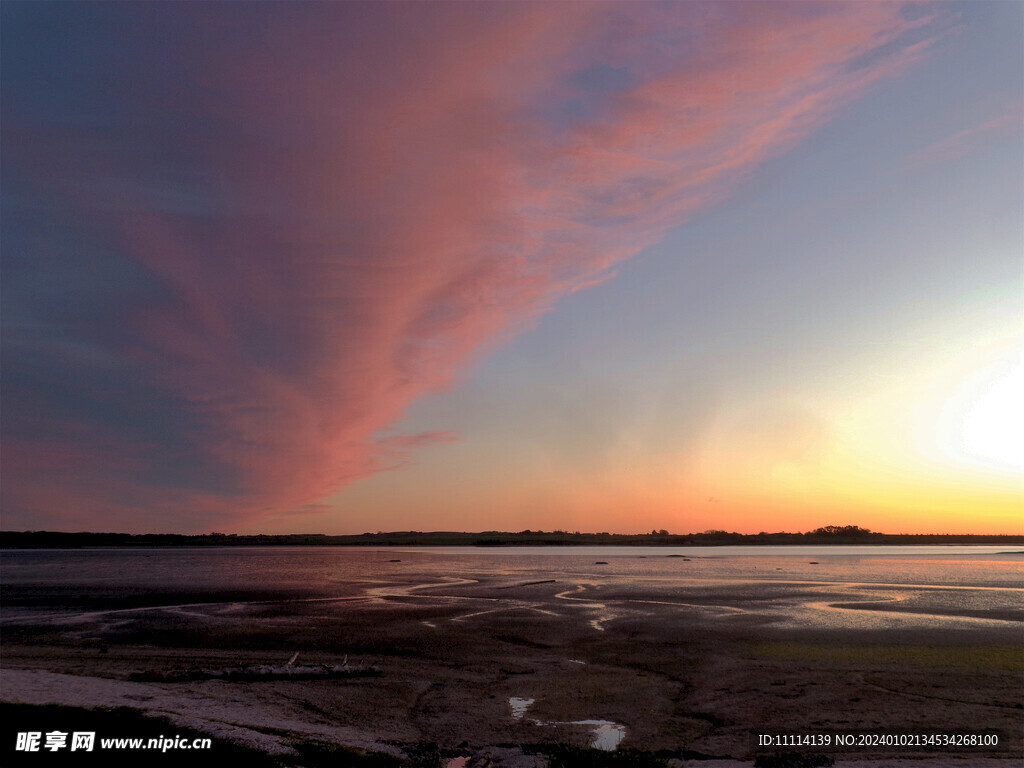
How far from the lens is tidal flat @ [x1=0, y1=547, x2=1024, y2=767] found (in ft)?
51.0

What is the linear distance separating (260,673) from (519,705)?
8.42m

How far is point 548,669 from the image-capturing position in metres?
22.7

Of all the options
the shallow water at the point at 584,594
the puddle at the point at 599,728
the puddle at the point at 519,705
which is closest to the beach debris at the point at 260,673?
the puddle at the point at 519,705

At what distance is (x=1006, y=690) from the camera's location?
63.2 ft

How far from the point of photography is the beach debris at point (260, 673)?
2091cm

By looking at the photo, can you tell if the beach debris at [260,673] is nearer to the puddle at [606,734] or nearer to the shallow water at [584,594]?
the puddle at [606,734]

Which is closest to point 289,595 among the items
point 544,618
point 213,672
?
point 544,618

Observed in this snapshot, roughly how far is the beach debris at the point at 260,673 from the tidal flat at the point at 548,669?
0.99ft

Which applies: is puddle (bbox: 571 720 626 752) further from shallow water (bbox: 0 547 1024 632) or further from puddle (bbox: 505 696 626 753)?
shallow water (bbox: 0 547 1024 632)

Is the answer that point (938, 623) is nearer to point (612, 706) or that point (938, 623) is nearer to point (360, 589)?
point (612, 706)

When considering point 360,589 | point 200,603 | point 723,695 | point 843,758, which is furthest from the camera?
point 360,589

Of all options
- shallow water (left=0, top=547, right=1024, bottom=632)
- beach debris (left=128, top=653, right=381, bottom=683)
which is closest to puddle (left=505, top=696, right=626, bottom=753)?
beach debris (left=128, top=653, right=381, bottom=683)

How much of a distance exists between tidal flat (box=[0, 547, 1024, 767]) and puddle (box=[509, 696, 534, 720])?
0.28 feet

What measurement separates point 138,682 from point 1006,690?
24.2 m
